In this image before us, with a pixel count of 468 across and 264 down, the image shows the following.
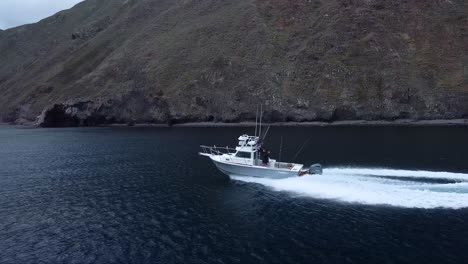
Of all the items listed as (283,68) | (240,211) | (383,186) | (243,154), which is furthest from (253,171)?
(283,68)

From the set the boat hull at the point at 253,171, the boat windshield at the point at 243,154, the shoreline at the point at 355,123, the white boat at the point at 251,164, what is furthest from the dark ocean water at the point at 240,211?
the shoreline at the point at 355,123

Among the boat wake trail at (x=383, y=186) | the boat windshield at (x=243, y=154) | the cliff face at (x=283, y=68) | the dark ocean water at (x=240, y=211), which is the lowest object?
the dark ocean water at (x=240, y=211)

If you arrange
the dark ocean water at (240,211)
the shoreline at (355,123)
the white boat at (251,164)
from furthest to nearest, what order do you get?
the shoreline at (355,123) < the white boat at (251,164) < the dark ocean water at (240,211)

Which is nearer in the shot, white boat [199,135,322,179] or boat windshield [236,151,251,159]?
white boat [199,135,322,179]

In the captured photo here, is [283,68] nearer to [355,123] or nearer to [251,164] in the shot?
[355,123]

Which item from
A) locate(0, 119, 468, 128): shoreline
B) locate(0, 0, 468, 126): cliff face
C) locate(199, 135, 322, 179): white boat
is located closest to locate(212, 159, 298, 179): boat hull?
locate(199, 135, 322, 179): white boat

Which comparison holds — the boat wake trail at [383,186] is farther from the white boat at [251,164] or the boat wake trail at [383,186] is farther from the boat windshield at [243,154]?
the boat windshield at [243,154]

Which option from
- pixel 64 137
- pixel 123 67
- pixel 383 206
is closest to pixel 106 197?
pixel 383 206

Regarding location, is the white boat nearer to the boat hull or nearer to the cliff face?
the boat hull
